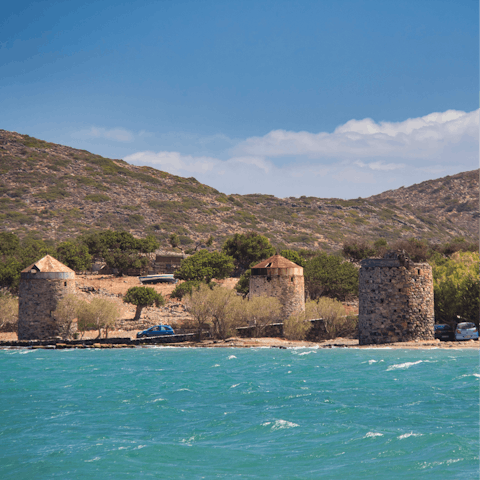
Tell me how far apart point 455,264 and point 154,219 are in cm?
7062

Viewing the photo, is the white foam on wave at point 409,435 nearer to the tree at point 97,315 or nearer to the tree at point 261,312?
the tree at point 261,312

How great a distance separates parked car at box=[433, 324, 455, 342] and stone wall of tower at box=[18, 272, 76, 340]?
2622 centimetres

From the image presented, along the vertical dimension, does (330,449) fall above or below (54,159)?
below

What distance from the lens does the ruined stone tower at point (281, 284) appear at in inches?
1750

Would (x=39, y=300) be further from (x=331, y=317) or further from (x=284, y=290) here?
(x=331, y=317)

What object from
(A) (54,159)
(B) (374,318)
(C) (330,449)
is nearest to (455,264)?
(B) (374,318)

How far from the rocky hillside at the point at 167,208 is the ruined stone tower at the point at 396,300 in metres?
63.8

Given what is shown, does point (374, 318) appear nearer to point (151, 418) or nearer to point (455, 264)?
point (455, 264)

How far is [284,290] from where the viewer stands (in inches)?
1750

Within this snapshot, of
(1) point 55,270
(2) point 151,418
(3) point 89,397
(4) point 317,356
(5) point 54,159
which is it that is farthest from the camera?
(5) point 54,159

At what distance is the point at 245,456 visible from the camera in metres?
15.5

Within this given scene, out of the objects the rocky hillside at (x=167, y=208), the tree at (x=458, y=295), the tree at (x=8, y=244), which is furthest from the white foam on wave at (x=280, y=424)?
the rocky hillside at (x=167, y=208)

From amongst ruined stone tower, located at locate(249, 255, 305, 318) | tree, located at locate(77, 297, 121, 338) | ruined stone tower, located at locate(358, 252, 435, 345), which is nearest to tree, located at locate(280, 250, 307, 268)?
ruined stone tower, located at locate(249, 255, 305, 318)

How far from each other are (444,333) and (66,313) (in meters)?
26.1
